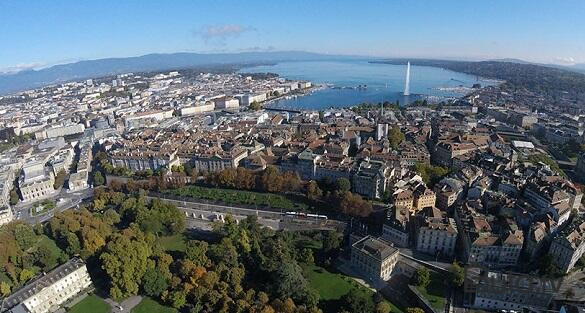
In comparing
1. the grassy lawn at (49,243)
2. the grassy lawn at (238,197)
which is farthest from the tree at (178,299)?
the grassy lawn at (238,197)

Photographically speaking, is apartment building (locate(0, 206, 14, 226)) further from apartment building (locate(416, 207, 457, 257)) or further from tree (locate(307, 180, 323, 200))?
apartment building (locate(416, 207, 457, 257))

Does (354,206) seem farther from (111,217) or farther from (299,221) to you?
(111,217)

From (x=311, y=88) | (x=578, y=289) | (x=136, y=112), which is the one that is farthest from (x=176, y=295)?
(x=311, y=88)

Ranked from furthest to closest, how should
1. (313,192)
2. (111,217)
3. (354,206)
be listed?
(313,192)
(111,217)
(354,206)

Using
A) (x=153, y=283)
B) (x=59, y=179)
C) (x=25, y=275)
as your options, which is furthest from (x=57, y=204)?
(x=153, y=283)

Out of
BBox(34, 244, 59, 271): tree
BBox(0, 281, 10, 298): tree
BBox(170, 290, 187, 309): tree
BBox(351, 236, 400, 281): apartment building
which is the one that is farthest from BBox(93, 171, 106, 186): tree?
BBox(351, 236, 400, 281): apartment building

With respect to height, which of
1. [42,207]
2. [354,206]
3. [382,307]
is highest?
[354,206]
